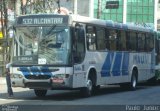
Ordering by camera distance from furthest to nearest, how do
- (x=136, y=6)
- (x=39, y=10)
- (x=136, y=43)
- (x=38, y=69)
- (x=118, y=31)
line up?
(x=136, y=6), (x=39, y=10), (x=136, y=43), (x=118, y=31), (x=38, y=69)

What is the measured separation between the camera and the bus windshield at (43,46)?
20484mm

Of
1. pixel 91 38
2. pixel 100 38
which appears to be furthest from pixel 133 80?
pixel 91 38

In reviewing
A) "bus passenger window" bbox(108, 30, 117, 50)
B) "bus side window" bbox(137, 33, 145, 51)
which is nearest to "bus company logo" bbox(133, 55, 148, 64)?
"bus side window" bbox(137, 33, 145, 51)

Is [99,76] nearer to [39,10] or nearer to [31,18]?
[31,18]

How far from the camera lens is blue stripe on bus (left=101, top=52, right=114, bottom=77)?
23.8 metres

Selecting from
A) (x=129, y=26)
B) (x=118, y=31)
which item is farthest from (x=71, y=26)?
(x=129, y=26)

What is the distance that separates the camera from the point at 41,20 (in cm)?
2105

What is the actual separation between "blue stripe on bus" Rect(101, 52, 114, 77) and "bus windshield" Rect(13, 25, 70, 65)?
3664 millimetres

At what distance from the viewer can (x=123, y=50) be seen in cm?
2622

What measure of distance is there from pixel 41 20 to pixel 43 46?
106 centimetres

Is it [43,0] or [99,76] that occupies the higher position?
[43,0]

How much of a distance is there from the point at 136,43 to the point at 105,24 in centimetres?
446

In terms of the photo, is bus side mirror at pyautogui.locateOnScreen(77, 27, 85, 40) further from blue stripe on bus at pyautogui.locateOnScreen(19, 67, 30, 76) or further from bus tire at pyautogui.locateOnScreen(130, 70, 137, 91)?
bus tire at pyautogui.locateOnScreen(130, 70, 137, 91)

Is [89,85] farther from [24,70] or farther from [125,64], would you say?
[125,64]
